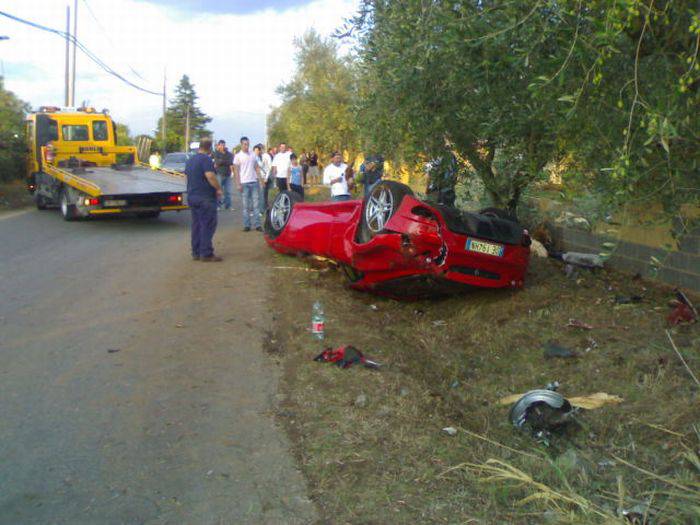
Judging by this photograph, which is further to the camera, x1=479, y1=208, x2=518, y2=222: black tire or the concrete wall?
x1=479, y1=208, x2=518, y2=222: black tire

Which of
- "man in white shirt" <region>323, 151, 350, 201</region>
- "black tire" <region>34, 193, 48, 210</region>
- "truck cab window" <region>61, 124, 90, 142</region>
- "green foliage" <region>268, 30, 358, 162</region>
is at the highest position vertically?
"green foliage" <region>268, 30, 358, 162</region>

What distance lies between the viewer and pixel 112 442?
4336 millimetres

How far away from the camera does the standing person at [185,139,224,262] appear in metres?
10.3

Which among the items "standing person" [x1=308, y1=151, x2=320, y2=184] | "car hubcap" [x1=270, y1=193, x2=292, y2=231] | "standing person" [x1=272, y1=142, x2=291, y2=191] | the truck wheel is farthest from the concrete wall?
"standing person" [x1=308, y1=151, x2=320, y2=184]

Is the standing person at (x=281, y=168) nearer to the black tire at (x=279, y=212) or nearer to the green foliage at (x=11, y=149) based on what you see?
the black tire at (x=279, y=212)

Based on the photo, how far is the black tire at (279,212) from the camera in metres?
10.8

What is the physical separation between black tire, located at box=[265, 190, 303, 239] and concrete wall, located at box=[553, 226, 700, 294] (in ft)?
13.0

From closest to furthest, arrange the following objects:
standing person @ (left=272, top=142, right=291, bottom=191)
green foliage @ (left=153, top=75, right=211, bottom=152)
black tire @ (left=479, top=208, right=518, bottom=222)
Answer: black tire @ (left=479, top=208, right=518, bottom=222)
standing person @ (left=272, top=142, right=291, bottom=191)
green foliage @ (left=153, top=75, right=211, bottom=152)

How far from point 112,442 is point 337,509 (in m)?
1.58

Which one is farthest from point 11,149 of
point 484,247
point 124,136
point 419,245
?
point 124,136

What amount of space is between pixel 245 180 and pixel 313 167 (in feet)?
→ 57.6

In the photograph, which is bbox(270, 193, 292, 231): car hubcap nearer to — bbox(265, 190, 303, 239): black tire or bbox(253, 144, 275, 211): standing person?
bbox(265, 190, 303, 239): black tire

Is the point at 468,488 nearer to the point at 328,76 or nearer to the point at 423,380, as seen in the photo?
the point at 423,380

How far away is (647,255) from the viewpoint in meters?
8.38
